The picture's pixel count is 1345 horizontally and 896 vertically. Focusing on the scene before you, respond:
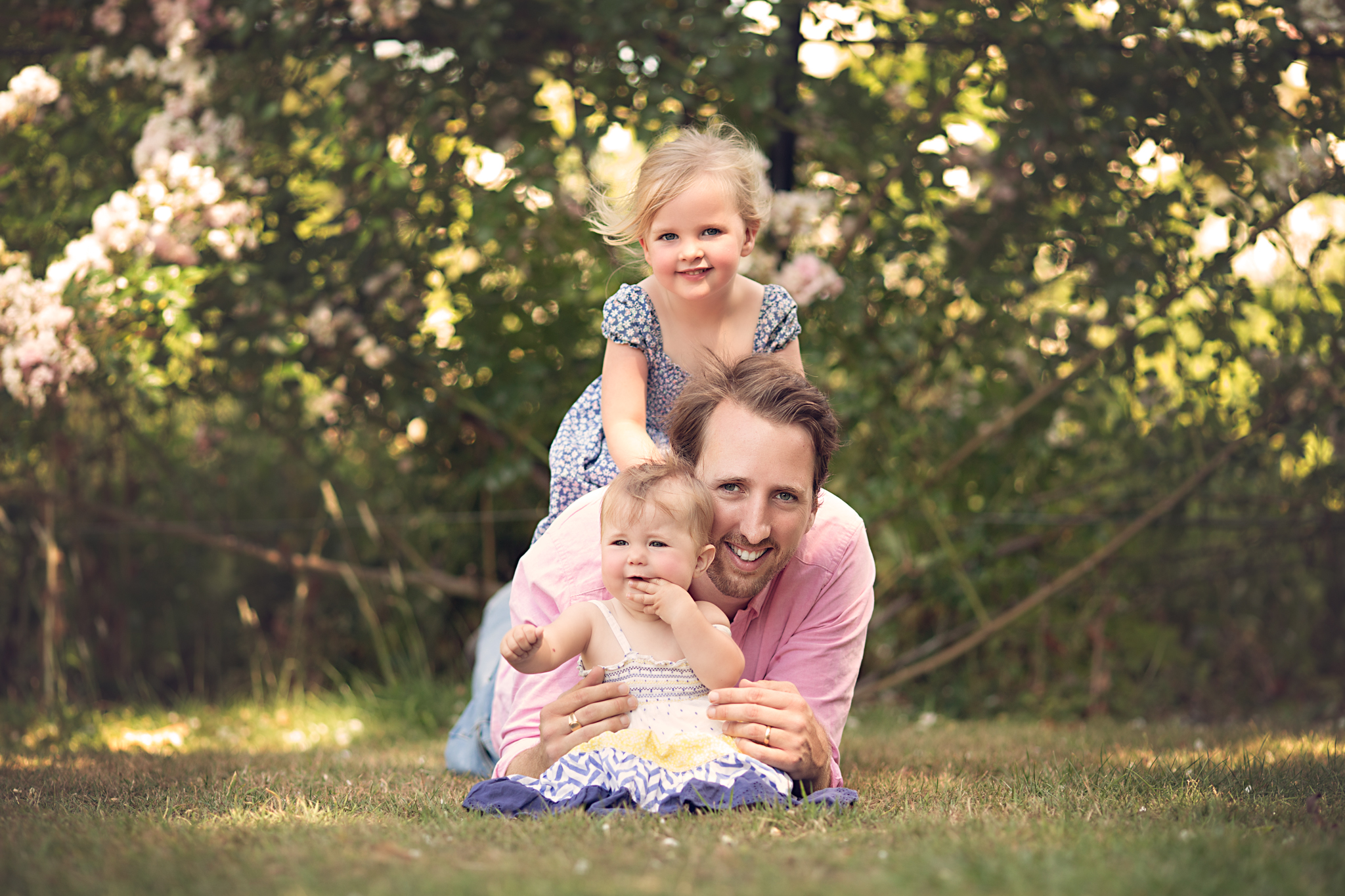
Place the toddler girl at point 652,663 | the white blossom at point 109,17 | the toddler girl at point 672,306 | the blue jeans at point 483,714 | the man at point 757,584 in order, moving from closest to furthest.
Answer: the toddler girl at point 652,663 → the man at point 757,584 → the toddler girl at point 672,306 → the blue jeans at point 483,714 → the white blossom at point 109,17

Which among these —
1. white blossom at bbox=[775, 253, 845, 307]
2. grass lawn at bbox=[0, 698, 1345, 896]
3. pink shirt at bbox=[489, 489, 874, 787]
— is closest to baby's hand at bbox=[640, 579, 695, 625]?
pink shirt at bbox=[489, 489, 874, 787]

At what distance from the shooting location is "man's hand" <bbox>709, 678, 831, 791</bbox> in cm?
223

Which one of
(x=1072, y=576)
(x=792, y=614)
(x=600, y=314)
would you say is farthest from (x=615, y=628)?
(x=1072, y=576)

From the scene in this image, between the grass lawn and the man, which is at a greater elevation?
the man

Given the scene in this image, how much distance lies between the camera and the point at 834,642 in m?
2.56

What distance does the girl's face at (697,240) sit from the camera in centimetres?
263

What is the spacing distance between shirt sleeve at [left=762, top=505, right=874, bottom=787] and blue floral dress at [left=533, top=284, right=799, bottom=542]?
1.76 ft

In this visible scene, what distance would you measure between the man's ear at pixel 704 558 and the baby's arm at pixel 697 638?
72 millimetres

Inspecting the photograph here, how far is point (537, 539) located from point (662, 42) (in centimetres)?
216

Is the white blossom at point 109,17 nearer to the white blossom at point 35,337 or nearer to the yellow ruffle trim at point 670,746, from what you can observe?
the white blossom at point 35,337

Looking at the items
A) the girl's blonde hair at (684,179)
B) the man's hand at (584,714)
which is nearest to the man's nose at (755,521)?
the man's hand at (584,714)

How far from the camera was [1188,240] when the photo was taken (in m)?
4.06

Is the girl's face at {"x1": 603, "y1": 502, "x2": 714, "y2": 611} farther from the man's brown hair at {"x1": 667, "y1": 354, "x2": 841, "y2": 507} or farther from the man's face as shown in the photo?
the man's brown hair at {"x1": 667, "y1": 354, "x2": 841, "y2": 507}

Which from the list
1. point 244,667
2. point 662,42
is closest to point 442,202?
point 662,42
